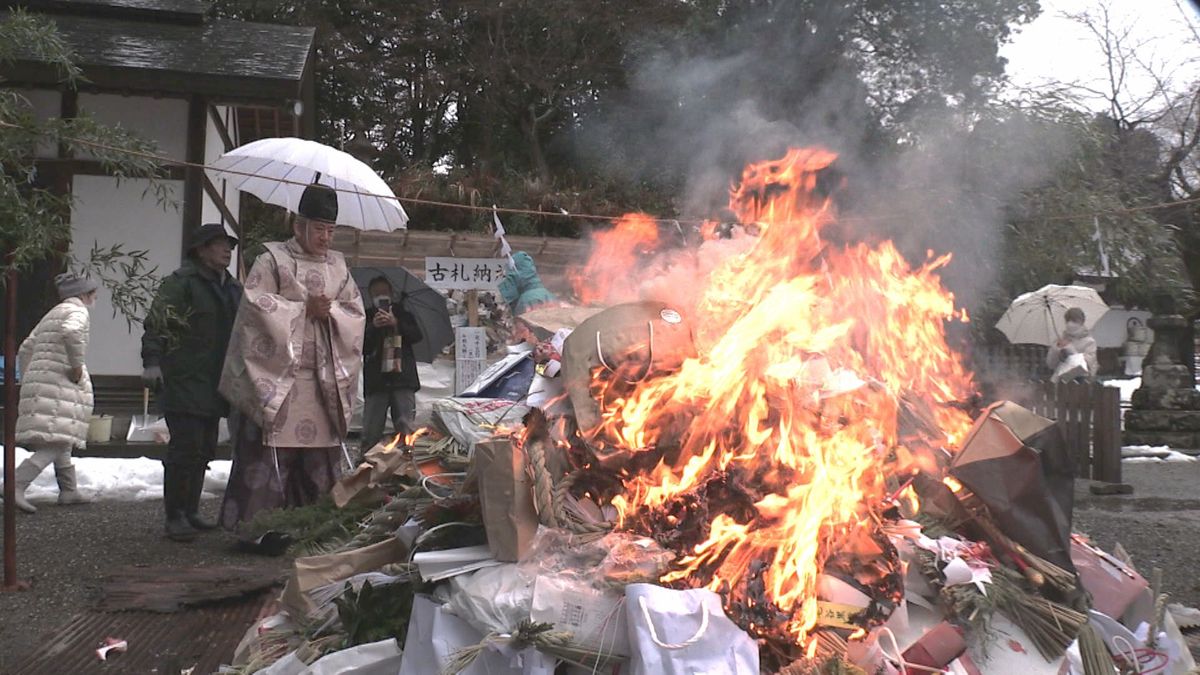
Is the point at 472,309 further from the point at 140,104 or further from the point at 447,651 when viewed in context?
the point at 447,651

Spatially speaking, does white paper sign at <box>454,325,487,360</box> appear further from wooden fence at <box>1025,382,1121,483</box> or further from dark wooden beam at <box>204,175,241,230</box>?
wooden fence at <box>1025,382,1121,483</box>

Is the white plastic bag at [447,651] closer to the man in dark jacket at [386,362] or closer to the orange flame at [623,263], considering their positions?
the orange flame at [623,263]

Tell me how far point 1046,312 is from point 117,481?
12.4 metres

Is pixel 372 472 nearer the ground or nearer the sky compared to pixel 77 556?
nearer the sky

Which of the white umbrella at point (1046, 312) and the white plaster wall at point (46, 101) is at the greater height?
the white plaster wall at point (46, 101)

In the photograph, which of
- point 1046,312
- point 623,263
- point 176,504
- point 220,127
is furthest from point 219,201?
point 1046,312

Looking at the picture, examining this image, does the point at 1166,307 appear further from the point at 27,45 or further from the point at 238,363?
the point at 27,45

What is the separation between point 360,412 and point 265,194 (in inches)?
203

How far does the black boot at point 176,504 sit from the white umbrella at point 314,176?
1989mm

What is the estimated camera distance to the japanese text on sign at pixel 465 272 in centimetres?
1001

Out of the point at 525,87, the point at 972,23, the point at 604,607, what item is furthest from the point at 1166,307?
the point at 604,607

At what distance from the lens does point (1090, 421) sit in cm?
985

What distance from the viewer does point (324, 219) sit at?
5699 millimetres


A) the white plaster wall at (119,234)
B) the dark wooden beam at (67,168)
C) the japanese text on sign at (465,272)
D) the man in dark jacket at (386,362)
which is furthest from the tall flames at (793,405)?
the dark wooden beam at (67,168)
